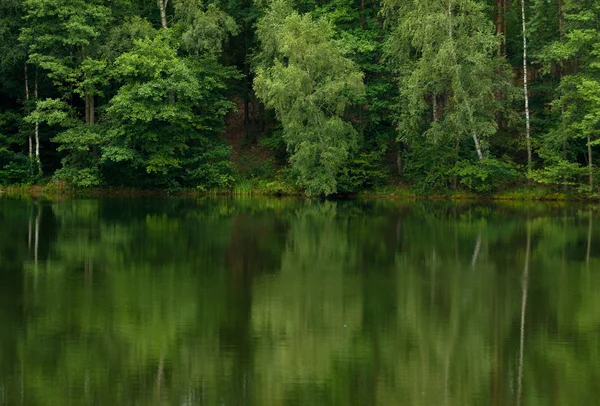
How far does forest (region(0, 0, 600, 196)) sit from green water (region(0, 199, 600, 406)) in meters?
14.7

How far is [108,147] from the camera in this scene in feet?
152

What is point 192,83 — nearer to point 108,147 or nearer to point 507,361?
point 108,147

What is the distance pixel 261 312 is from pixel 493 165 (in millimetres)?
30524

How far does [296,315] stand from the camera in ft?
53.1

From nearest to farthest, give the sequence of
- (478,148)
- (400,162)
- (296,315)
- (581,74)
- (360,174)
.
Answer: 1. (296,315)
2. (581,74)
3. (478,148)
4. (360,174)
5. (400,162)

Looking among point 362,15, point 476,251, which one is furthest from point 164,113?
point 476,251

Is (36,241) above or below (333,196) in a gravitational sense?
below

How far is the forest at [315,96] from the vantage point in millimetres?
44000

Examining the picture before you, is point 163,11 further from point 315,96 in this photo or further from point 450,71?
point 450,71

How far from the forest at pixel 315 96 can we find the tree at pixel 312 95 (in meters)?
0.08

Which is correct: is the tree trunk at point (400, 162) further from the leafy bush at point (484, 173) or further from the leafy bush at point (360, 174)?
the leafy bush at point (484, 173)

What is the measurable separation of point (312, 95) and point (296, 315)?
1145 inches

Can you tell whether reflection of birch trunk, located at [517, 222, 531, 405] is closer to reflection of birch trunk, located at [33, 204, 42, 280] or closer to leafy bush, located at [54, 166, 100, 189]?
reflection of birch trunk, located at [33, 204, 42, 280]

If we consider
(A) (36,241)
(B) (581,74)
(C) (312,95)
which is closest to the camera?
(A) (36,241)
